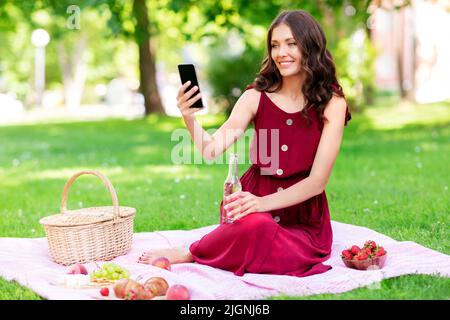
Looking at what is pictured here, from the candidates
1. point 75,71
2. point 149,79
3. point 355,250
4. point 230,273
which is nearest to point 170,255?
point 230,273

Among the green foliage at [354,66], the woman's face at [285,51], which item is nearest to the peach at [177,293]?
the woman's face at [285,51]

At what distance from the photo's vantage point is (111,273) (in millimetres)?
3826

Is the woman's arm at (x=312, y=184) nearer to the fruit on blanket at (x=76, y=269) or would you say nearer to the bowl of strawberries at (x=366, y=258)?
the bowl of strawberries at (x=366, y=258)

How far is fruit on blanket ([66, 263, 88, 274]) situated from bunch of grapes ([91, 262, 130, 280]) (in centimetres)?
20

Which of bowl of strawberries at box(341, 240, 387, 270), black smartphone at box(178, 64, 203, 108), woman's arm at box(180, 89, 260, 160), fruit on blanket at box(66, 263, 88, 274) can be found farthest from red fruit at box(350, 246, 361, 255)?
fruit on blanket at box(66, 263, 88, 274)

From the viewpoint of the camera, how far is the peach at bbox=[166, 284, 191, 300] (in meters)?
3.46

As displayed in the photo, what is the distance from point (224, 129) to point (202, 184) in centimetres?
334

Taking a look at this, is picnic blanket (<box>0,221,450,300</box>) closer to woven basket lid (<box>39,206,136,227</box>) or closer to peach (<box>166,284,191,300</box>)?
peach (<box>166,284,191,300</box>)

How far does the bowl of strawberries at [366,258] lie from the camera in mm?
4016

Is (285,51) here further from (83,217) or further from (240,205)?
(83,217)

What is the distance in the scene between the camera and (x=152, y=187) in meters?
7.57

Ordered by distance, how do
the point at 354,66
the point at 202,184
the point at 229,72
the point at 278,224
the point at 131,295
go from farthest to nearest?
the point at 354,66 < the point at 229,72 < the point at 202,184 < the point at 278,224 < the point at 131,295

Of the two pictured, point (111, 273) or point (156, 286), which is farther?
point (111, 273)

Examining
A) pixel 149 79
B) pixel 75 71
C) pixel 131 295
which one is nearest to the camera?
pixel 131 295
